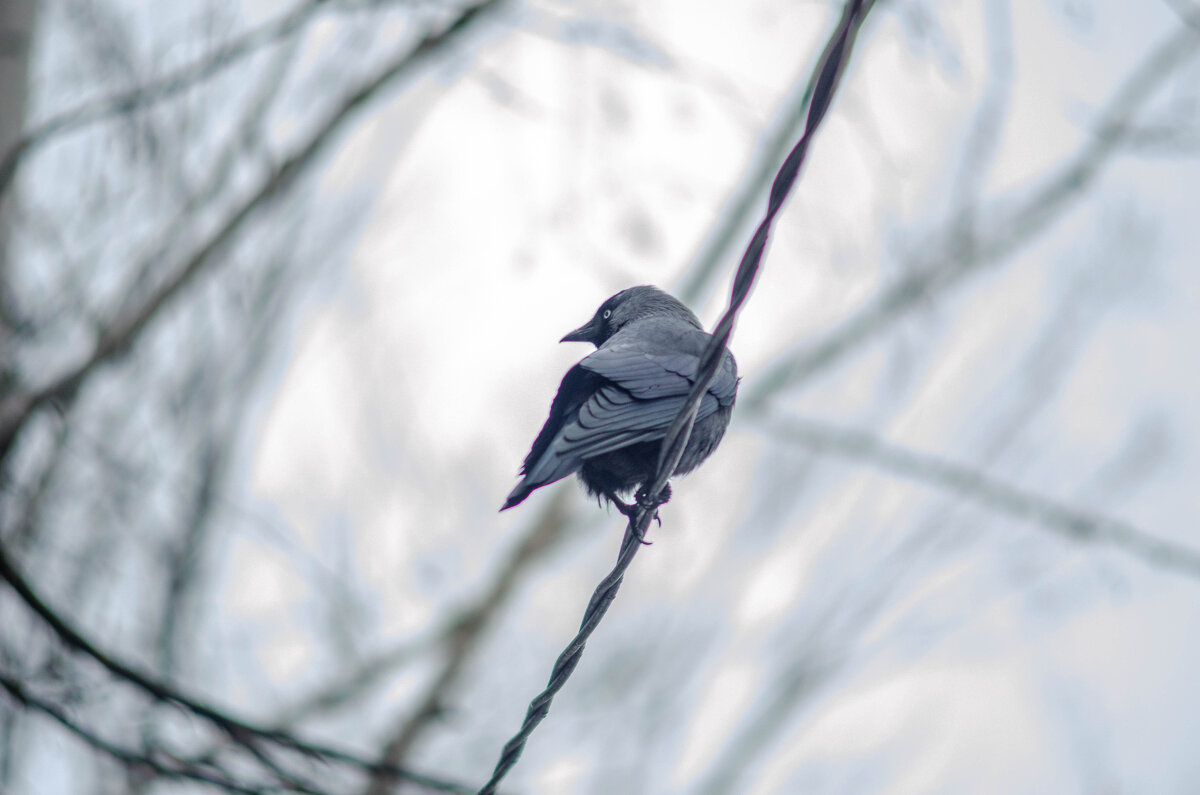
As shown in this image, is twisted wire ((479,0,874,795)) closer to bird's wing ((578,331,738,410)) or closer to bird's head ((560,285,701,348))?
bird's wing ((578,331,738,410))

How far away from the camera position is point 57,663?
294 centimetres

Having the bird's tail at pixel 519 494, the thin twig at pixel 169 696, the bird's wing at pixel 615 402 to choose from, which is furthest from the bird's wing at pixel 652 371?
the thin twig at pixel 169 696

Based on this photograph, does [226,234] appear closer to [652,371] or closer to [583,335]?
[583,335]

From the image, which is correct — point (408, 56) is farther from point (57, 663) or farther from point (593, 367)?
point (57, 663)

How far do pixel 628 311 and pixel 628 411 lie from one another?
3.53 feet

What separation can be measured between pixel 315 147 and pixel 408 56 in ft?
2.03

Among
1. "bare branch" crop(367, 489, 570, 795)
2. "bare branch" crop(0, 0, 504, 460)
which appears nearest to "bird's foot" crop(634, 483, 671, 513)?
"bare branch" crop(0, 0, 504, 460)

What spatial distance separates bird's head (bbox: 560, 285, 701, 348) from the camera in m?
3.61

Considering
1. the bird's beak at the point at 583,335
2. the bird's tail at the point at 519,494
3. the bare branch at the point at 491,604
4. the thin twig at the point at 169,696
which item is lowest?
the thin twig at the point at 169,696

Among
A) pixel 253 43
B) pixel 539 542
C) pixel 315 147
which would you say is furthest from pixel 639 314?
pixel 539 542

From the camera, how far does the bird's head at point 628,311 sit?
361cm

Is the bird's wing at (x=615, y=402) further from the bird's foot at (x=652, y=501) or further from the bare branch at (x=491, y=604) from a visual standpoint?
the bare branch at (x=491, y=604)

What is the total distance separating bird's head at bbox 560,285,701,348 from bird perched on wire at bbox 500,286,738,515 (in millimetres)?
70

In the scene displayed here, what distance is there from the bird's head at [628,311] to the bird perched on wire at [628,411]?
70mm
